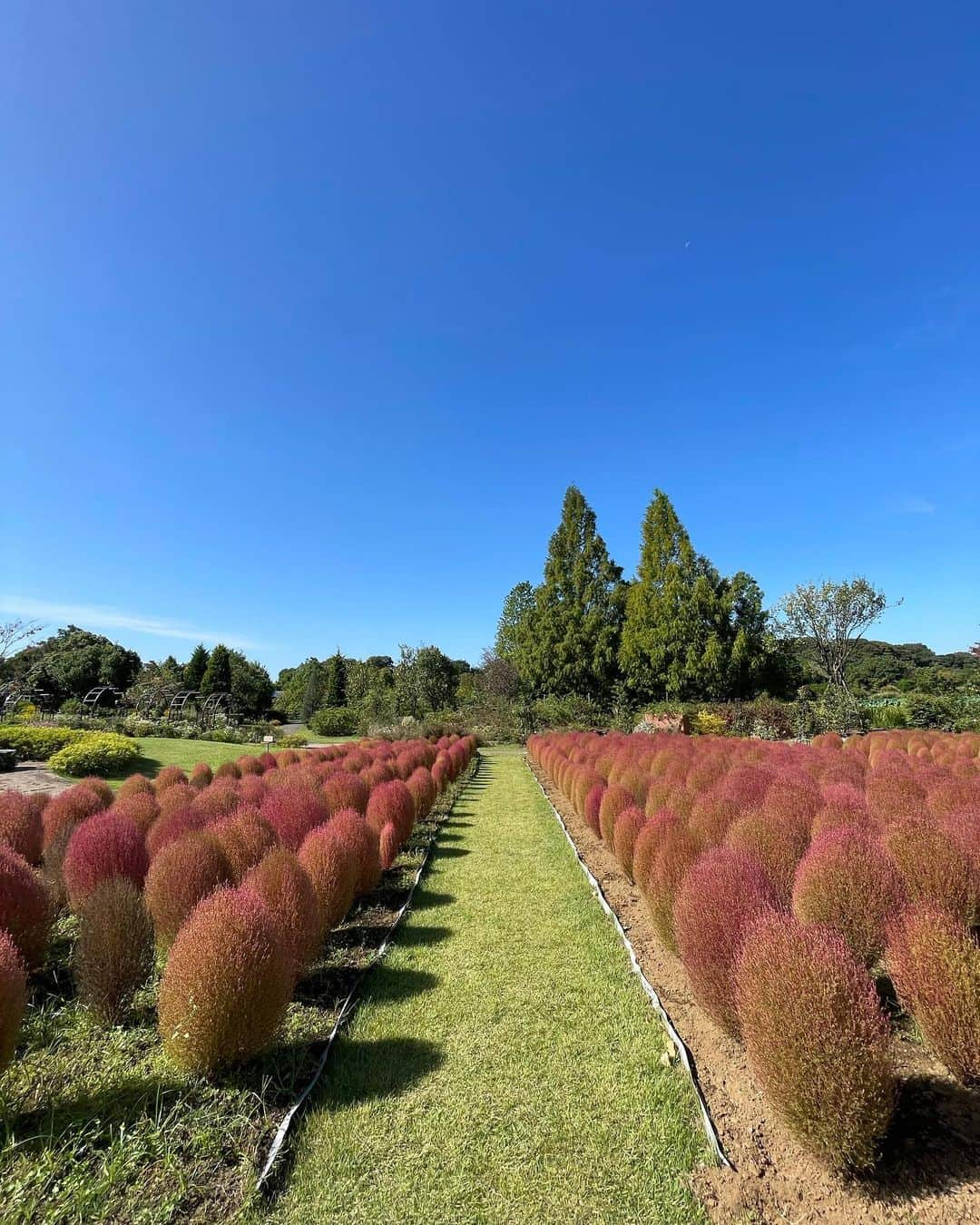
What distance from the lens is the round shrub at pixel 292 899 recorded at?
14.7 ft

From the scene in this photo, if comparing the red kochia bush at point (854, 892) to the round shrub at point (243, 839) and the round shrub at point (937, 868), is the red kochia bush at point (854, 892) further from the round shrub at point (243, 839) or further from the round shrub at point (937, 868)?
the round shrub at point (243, 839)

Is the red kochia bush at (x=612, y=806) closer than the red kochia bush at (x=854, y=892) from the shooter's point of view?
No

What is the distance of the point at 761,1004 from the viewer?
2.83m

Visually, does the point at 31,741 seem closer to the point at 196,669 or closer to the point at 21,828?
the point at 21,828

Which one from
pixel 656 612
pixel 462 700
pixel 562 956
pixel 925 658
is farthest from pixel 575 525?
pixel 925 658

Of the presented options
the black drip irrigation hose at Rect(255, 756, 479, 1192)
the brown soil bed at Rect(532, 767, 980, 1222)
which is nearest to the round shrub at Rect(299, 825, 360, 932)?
the black drip irrigation hose at Rect(255, 756, 479, 1192)

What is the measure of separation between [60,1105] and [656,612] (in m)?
35.6

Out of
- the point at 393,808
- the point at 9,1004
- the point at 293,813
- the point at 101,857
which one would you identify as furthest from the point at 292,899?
the point at 393,808

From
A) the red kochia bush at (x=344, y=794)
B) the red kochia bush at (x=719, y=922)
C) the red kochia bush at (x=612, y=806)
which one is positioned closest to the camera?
the red kochia bush at (x=719, y=922)

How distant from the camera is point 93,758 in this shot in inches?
650

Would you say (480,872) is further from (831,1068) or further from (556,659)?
(556,659)

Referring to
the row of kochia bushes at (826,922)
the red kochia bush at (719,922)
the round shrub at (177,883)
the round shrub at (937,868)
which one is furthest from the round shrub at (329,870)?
the round shrub at (937,868)

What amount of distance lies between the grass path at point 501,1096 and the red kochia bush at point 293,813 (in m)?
1.60

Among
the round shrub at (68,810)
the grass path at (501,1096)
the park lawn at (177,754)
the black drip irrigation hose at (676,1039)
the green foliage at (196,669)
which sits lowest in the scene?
the grass path at (501,1096)
